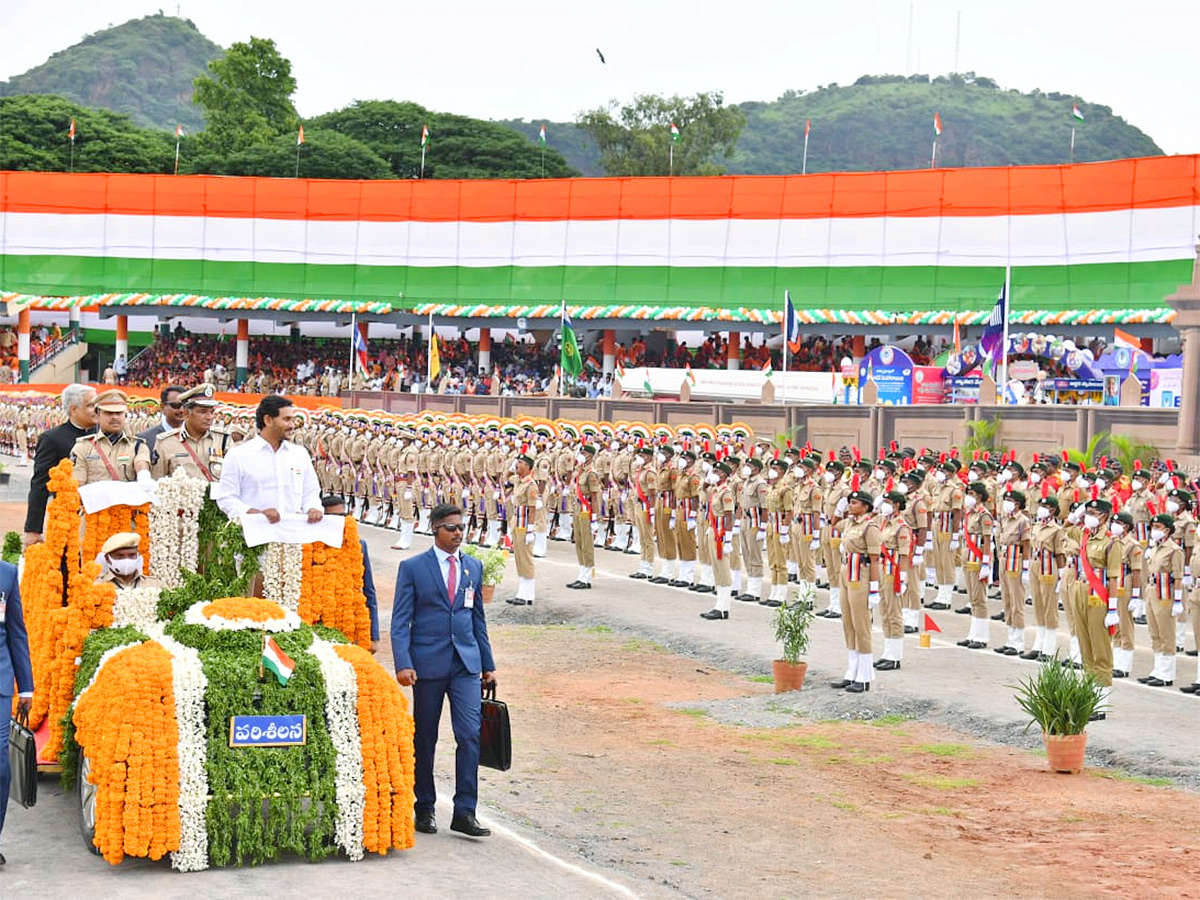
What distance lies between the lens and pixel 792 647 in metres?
16.1

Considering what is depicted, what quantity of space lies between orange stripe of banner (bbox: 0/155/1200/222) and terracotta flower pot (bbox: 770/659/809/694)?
36.4 metres

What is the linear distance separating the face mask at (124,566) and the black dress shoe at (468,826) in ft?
8.02

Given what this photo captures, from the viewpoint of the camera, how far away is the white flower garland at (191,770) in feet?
28.9

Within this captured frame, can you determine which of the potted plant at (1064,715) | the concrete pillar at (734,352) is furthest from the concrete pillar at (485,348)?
the potted plant at (1064,715)

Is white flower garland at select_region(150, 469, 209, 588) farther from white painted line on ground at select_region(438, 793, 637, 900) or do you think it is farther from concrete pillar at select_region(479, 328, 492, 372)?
concrete pillar at select_region(479, 328, 492, 372)

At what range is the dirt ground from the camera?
9844 mm

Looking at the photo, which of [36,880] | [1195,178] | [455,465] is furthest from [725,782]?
[1195,178]

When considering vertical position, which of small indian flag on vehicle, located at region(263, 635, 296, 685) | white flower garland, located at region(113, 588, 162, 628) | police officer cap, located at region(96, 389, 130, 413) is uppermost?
police officer cap, located at region(96, 389, 130, 413)

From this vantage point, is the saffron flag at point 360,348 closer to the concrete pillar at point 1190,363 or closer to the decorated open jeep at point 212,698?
the concrete pillar at point 1190,363

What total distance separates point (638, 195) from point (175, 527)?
49.3 meters

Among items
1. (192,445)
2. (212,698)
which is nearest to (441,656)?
(212,698)

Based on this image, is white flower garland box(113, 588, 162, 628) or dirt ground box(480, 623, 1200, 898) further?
white flower garland box(113, 588, 162, 628)

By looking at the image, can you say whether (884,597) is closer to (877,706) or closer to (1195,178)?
(877,706)

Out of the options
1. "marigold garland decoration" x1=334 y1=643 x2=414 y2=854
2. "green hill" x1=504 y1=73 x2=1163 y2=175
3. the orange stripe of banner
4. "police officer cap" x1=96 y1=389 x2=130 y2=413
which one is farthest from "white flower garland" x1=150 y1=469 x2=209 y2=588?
"green hill" x1=504 y1=73 x2=1163 y2=175
